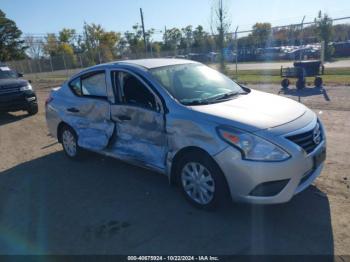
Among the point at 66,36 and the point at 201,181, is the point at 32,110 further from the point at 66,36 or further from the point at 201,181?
the point at 66,36

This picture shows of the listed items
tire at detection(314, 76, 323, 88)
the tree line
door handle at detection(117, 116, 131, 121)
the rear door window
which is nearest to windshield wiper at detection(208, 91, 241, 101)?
door handle at detection(117, 116, 131, 121)

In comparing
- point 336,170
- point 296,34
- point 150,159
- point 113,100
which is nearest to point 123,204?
→ point 150,159

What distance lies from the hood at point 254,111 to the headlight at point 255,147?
0.09 metres

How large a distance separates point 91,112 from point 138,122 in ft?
3.98

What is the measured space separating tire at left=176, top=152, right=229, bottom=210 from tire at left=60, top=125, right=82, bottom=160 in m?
2.58

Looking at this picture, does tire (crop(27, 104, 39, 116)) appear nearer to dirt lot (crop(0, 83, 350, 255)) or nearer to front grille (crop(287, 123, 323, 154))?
dirt lot (crop(0, 83, 350, 255))

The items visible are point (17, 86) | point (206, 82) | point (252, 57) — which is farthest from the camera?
point (252, 57)

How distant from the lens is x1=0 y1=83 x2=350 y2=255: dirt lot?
3506mm

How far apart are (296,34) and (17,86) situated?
1745 cm

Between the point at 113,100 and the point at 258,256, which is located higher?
the point at 113,100

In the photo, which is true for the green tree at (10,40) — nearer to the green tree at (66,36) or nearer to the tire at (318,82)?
the green tree at (66,36)

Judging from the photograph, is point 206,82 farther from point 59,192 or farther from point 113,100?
point 59,192

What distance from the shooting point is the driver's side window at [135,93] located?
4.53 metres

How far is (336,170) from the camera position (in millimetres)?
4984
